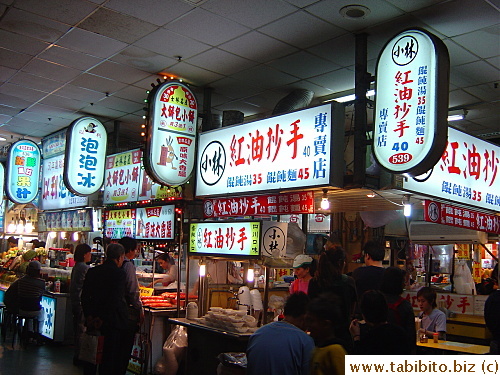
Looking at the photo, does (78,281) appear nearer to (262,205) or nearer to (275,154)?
(262,205)

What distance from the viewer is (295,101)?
9125 millimetres

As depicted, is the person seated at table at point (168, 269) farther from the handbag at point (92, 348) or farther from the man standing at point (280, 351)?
the man standing at point (280, 351)

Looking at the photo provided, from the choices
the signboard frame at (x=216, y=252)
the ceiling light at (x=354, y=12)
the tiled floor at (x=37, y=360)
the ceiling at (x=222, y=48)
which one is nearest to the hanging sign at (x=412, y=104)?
the ceiling light at (x=354, y=12)

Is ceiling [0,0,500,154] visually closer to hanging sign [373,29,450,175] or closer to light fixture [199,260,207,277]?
hanging sign [373,29,450,175]

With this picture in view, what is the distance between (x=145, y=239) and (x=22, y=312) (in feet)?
10.0

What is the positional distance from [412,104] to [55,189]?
9.82m

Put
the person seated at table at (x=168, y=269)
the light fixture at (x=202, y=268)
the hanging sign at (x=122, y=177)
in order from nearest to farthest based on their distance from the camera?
the light fixture at (x=202, y=268) → the hanging sign at (x=122, y=177) → the person seated at table at (x=168, y=269)

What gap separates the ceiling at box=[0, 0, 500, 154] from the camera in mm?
6535

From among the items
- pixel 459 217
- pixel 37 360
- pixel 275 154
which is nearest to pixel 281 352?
pixel 275 154

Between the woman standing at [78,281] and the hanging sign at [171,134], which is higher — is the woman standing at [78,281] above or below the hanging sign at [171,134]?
below

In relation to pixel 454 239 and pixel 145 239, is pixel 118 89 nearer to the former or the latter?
pixel 145 239

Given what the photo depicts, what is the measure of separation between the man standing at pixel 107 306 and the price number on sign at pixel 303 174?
268 centimetres

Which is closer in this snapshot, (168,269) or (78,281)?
(78,281)

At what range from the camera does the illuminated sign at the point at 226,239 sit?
7598 millimetres
